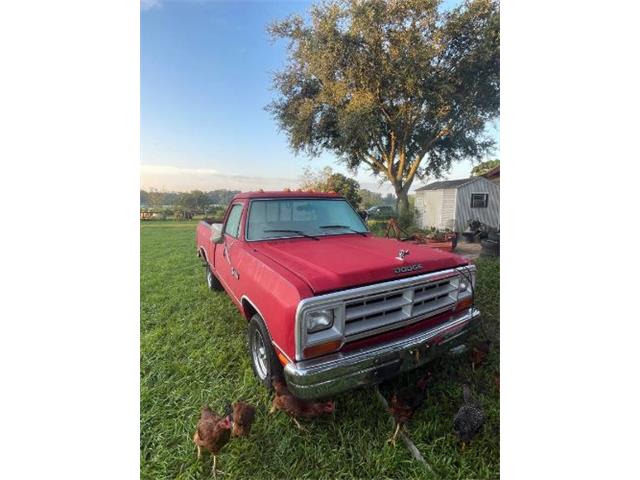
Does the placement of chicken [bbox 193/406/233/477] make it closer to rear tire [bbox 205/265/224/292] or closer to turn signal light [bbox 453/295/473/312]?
turn signal light [bbox 453/295/473/312]

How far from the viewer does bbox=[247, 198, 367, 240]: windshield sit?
80.9 inches

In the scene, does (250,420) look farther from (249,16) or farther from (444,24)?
(444,24)

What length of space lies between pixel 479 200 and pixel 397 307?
1.08 metres

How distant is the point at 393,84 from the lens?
222 cm

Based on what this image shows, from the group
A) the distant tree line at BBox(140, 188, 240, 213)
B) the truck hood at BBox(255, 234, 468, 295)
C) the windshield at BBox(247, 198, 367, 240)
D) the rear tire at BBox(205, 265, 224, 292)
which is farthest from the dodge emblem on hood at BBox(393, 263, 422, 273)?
the rear tire at BBox(205, 265, 224, 292)

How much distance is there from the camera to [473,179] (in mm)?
1896

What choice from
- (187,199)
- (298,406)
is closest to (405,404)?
(298,406)

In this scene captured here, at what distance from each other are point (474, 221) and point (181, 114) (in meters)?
2.21

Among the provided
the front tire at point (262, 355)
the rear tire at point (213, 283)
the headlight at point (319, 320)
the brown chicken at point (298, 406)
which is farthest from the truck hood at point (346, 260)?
the rear tire at point (213, 283)

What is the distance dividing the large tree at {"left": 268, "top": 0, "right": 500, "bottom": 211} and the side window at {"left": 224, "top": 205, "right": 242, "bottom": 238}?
750mm

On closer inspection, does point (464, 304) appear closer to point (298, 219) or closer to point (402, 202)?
point (402, 202)

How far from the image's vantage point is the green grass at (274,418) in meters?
1.23

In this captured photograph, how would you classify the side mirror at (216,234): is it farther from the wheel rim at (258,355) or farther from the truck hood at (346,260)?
the wheel rim at (258,355)
